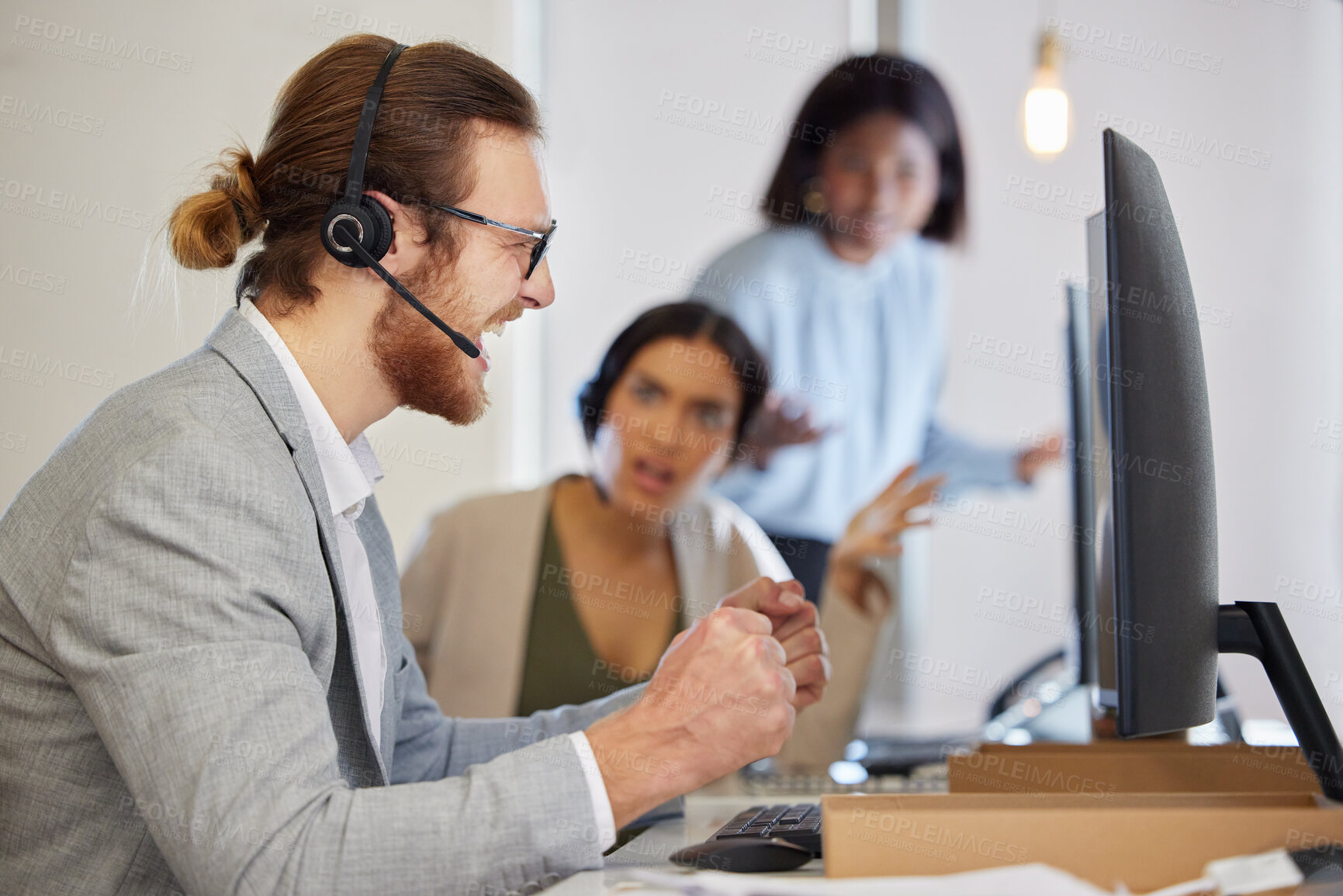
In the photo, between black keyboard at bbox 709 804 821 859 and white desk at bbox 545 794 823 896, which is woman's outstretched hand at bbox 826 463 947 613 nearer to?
white desk at bbox 545 794 823 896

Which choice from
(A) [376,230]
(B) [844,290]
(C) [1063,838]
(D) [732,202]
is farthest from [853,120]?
(C) [1063,838]

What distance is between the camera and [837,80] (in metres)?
2.50

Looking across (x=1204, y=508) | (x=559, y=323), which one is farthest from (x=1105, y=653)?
(x=559, y=323)

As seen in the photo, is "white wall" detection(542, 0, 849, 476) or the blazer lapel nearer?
the blazer lapel

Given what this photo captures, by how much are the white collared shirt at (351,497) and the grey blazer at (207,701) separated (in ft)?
0.22

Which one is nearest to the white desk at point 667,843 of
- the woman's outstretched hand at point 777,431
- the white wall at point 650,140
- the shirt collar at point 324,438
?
the shirt collar at point 324,438

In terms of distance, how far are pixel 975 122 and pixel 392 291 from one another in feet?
8.91

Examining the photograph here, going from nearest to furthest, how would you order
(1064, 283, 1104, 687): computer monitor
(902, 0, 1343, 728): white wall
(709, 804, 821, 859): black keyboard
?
(709, 804, 821, 859): black keyboard < (1064, 283, 1104, 687): computer monitor < (902, 0, 1343, 728): white wall

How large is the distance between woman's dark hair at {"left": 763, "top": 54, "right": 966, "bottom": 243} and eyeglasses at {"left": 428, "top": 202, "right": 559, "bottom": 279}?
1459mm

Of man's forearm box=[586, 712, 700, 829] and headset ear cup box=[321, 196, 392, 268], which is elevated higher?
headset ear cup box=[321, 196, 392, 268]

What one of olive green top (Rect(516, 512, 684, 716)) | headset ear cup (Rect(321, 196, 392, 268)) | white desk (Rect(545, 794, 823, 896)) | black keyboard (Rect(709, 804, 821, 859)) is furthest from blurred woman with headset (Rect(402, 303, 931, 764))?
headset ear cup (Rect(321, 196, 392, 268))

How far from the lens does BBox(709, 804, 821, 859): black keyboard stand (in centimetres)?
82

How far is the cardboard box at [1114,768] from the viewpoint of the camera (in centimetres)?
90

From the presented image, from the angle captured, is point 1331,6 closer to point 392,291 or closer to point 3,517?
point 392,291
